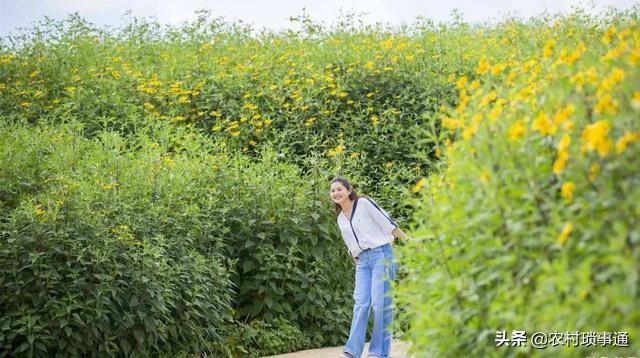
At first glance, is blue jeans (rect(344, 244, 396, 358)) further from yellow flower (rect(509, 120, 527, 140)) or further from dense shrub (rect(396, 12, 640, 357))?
yellow flower (rect(509, 120, 527, 140))

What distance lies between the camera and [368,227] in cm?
764

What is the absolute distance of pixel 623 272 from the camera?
10.4 feet

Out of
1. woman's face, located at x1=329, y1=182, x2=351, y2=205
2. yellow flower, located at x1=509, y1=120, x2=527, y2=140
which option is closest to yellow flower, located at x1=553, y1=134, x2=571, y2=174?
yellow flower, located at x1=509, y1=120, x2=527, y2=140

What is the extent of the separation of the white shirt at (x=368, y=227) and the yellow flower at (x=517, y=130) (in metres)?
3.78

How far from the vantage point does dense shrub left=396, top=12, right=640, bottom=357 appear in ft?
10.7

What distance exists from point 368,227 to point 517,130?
399 centimetres

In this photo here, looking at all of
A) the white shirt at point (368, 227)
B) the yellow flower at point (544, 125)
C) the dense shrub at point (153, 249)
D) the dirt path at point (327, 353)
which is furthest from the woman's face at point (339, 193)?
the yellow flower at point (544, 125)

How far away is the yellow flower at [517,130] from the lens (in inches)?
146

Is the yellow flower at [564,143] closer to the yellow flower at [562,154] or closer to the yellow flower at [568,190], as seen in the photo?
the yellow flower at [562,154]

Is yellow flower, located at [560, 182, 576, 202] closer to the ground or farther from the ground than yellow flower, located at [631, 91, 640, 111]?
closer to the ground

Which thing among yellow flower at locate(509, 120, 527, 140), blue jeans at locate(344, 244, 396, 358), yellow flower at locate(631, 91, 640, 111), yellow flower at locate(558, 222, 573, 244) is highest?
yellow flower at locate(631, 91, 640, 111)

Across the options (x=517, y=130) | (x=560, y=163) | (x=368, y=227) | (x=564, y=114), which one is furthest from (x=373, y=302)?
(x=560, y=163)

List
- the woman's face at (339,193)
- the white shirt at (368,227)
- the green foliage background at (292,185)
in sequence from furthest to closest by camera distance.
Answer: the woman's face at (339,193), the white shirt at (368,227), the green foliage background at (292,185)

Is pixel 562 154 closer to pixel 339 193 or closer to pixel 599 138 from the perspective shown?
pixel 599 138
